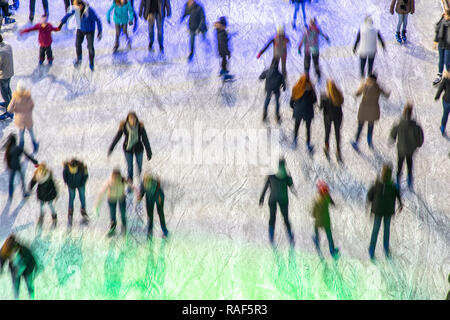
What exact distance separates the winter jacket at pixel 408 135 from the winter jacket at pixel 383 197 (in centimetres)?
162

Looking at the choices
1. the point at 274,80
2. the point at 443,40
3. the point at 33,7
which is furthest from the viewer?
the point at 33,7

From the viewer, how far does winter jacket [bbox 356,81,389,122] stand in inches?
486

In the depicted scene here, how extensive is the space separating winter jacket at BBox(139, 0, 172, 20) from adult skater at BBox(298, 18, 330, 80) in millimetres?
3332

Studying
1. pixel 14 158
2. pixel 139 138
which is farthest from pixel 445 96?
pixel 14 158

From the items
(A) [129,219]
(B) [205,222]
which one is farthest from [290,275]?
(A) [129,219]

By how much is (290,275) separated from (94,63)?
25.1ft

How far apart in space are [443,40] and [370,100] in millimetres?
3193

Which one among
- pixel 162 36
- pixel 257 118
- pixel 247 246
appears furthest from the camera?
pixel 162 36

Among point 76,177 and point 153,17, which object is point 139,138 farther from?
point 153,17

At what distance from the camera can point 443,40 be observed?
14719 millimetres

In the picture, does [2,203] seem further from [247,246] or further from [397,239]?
[397,239]

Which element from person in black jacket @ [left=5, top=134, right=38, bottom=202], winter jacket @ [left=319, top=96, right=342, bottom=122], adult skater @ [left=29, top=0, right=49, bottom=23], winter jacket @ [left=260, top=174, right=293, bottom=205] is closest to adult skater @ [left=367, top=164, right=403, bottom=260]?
winter jacket @ [left=260, top=174, right=293, bottom=205]

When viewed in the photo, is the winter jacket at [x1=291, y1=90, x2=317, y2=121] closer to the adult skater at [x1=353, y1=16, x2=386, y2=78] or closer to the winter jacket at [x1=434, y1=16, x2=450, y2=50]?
the adult skater at [x1=353, y1=16, x2=386, y2=78]
